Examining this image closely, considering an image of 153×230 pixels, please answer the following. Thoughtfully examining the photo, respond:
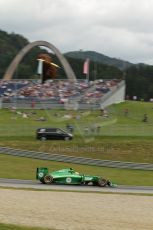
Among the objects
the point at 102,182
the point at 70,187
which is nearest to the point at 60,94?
the point at 102,182

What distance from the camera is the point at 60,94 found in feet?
233

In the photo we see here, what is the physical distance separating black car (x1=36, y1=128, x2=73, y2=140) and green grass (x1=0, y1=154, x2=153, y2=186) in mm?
6834

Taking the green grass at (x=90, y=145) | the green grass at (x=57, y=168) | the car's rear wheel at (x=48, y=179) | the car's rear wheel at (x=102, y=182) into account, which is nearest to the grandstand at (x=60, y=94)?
the green grass at (x=90, y=145)

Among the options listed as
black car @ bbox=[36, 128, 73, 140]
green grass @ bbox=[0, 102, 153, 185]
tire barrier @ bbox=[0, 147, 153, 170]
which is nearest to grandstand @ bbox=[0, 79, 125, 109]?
green grass @ bbox=[0, 102, 153, 185]

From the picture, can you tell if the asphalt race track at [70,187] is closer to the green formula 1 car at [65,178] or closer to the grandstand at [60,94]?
the green formula 1 car at [65,178]

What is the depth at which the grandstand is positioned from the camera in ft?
220

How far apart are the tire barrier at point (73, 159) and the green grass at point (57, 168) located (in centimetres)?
69

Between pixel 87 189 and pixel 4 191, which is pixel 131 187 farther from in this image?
pixel 4 191

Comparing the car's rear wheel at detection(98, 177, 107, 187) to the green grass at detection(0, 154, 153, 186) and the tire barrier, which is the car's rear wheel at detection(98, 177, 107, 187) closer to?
the green grass at detection(0, 154, 153, 186)

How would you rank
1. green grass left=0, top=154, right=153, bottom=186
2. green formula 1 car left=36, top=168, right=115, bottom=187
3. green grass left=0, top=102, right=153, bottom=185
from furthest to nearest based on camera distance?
green grass left=0, top=102, right=153, bottom=185
green grass left=0, top=154, right=153, bottom=186
green formula 1 car left=36, top=168, right=115, bottom=187

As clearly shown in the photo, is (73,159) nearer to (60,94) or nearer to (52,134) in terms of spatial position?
(52,134)

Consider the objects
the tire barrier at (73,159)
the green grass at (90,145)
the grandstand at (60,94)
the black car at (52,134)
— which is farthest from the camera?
the grandstand at (60,94)

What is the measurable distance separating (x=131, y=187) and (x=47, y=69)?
24.6 ft

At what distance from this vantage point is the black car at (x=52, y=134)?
4281cm
